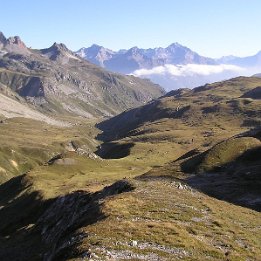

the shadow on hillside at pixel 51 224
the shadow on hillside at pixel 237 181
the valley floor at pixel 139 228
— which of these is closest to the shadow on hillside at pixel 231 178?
the shadow on hillside at pixel 237 181

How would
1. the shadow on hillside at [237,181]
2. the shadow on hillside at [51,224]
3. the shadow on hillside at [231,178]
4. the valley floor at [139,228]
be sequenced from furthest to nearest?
the shadow on hillside at [231,178] < the shadow on hillside at [237,181] < the shadow on hillside at [51,224] < the valley floor at [139,228]

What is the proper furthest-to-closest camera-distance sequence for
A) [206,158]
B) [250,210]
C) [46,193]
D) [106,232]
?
1. [46,193]
2. [206,158]
3. [250,210]
4. [106,232]

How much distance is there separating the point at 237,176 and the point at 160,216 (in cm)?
4189

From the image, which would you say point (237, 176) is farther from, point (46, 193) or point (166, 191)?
point (46, 193)

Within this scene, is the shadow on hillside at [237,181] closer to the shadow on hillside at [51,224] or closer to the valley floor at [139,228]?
the valley floor at [139,228]

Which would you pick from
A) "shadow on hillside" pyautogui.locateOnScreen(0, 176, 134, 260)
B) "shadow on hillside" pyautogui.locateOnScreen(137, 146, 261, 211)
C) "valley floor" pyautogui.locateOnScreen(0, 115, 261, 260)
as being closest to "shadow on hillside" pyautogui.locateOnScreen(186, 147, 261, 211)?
"shadow on hillside" pyautogui.locateOnScreen(137, 146, 261, 211)

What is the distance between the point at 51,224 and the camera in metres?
78.1

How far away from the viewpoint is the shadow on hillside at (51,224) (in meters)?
50.4

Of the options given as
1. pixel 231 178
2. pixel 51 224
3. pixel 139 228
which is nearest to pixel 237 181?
pixel 231 178

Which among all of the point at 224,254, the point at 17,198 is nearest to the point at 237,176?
the point at 224,254

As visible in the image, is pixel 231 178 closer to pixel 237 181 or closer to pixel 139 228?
pixel 237 181

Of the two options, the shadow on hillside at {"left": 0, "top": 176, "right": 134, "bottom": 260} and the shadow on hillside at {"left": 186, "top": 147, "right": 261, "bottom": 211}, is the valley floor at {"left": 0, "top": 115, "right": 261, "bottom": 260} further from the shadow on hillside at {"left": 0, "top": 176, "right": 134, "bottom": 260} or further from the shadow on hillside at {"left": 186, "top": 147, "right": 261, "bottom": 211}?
the shadow on hillside at {"left": 186, "top": 147, "right": 261, "bottom": 211}

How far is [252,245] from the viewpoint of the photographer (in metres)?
46.6

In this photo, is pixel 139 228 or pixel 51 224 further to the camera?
pixel 51 224
